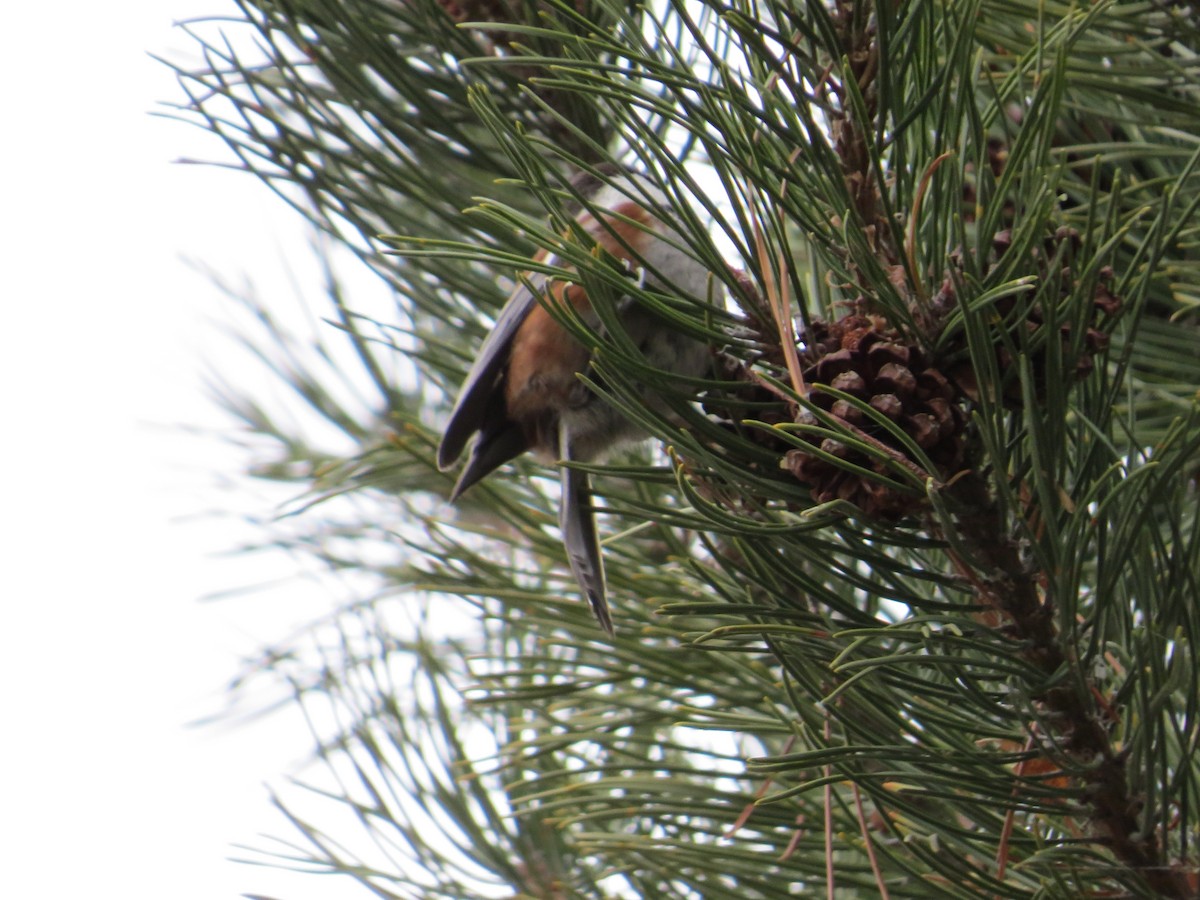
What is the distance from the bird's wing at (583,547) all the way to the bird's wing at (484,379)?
0.15 m

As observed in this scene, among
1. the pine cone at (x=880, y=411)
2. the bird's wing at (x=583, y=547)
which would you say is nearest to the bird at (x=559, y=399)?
the bird's wing at (x=583, y=547)

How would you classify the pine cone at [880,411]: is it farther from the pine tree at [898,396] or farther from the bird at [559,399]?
the bird at [559,399]

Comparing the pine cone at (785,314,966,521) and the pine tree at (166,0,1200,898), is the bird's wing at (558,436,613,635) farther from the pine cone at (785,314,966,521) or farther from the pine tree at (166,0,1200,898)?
the pine cone at (785,314,966,521)

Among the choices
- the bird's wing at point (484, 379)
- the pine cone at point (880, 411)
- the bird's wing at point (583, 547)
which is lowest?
the bird's wing at point (583, 547)

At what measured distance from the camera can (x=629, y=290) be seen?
0.94m

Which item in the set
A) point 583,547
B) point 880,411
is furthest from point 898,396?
point 583,547

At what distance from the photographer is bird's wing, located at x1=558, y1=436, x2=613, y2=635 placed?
155 centimetres

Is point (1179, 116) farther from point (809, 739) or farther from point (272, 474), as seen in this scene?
point (272, 474)

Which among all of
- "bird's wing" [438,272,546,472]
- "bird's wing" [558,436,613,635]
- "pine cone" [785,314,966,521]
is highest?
"bird's wing" [438,272,546,472]

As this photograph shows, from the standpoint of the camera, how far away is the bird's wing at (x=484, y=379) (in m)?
1.55

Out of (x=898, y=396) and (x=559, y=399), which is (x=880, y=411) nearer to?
(x=898, y=396)

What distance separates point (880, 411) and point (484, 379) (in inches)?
28.5

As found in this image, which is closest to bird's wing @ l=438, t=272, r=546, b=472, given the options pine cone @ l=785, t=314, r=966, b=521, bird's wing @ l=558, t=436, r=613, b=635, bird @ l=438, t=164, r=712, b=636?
bird @ l=438, t=164, r=712, b=636

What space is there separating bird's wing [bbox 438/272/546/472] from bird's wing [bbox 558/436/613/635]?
0.15 metres
